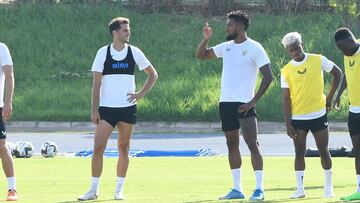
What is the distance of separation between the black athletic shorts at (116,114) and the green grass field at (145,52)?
16.8m

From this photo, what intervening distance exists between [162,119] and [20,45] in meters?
6.38

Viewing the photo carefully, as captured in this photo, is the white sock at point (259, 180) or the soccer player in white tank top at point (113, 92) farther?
the soccer player in white tank top at point (113, 92)

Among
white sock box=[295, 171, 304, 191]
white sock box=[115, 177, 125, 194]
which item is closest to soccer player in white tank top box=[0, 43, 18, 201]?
white sock box=[115, 177, 125, 194]

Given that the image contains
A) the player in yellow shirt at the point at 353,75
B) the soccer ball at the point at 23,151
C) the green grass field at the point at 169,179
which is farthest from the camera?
the soccer ball at the point at 23,151

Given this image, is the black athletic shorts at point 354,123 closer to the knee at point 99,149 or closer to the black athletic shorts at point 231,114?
the black athletic shorts at point 231,114

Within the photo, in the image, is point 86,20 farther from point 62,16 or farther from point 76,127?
point 76,127

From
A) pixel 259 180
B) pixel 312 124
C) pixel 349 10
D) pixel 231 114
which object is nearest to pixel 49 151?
pixel 231 114

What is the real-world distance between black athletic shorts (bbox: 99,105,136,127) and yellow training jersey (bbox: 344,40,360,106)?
2430 mm

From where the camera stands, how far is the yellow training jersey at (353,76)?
12062mm

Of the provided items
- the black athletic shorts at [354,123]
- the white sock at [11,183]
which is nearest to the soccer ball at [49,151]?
the white sock at [11,183]

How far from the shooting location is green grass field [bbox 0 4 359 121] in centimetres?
2994

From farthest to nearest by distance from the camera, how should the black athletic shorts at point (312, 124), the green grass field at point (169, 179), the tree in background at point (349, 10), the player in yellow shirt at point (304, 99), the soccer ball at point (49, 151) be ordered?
the tree in background at point (349, 10)
the soccer ball at point (49, 151)
the green grass field at point (169, 179)
the black athletic shorts at point (312, 124)
the player in yellow shirt at point (304, 99)

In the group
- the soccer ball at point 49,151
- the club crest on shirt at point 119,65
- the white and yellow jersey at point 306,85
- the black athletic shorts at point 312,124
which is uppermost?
the club crest on shirt at point 119,65

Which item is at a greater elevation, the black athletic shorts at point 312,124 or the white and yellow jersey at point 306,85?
the white and yellow jersey at point 306,85
